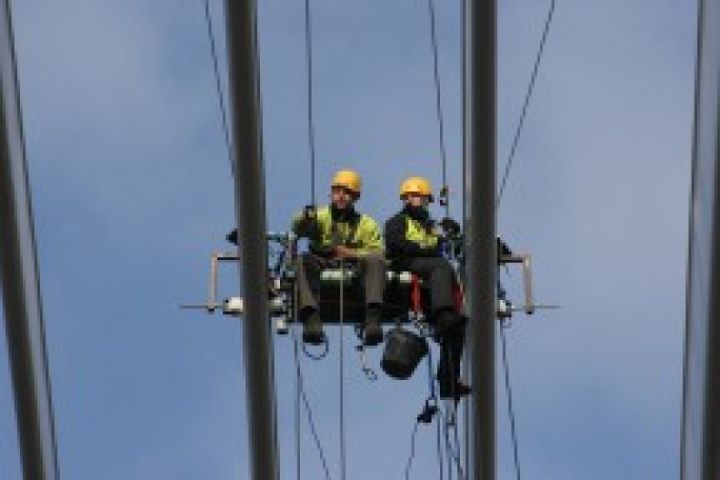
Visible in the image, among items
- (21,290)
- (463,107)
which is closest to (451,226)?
(463,107)

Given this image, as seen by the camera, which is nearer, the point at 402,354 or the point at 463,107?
the point at 463,107

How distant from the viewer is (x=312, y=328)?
12.5m

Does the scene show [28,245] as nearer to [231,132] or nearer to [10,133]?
[10,133]

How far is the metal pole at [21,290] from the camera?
34.3 ft

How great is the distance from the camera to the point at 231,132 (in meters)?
10.1

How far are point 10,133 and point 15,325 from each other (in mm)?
1229

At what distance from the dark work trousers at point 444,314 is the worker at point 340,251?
0.32 m

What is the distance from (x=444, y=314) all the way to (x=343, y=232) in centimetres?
145

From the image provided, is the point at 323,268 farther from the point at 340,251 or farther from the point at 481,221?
the point at 481,221

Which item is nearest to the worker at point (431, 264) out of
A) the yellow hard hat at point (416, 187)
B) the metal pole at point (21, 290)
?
the yellow hard hat at point (416, 187)

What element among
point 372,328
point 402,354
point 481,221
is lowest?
point 402,354

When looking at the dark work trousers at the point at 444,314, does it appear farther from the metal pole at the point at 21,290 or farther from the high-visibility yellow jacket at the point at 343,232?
the metal pole at the point at 21,290

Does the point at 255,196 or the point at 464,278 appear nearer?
the point at 255,196

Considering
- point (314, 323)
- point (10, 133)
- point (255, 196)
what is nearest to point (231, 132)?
point (255, 196)
